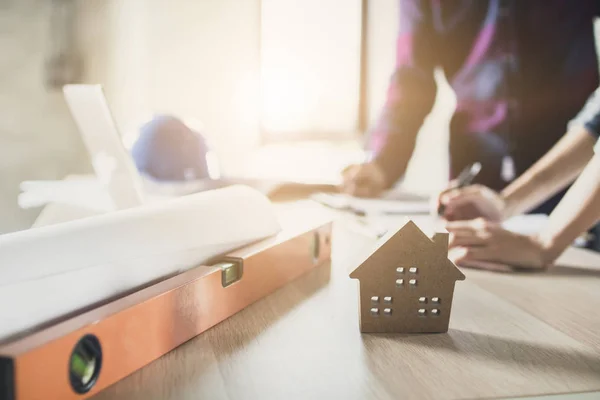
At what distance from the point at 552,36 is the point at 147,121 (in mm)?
1131

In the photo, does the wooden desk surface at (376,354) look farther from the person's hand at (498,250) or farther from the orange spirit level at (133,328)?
the person's hand at (498,250)

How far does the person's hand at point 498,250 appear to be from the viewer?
0.77 m

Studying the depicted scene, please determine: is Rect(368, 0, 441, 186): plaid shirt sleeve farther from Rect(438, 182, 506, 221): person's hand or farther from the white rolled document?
the white rolled document

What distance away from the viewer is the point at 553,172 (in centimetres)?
116

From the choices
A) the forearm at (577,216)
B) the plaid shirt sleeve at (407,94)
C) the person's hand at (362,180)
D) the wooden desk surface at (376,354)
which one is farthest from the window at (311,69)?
the wooden desk surface at (376,354)

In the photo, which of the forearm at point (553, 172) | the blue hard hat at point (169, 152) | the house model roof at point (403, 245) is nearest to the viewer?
the house model roof at point (403, 245)

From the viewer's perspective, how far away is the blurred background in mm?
2199

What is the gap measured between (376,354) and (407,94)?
135 centimetres

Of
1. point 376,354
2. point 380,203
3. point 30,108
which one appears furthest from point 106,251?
point 30,108

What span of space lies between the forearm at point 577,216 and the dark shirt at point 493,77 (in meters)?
0.84

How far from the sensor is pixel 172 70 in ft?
8.09

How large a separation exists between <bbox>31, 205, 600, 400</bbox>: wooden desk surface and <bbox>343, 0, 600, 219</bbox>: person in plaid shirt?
0.94 meters

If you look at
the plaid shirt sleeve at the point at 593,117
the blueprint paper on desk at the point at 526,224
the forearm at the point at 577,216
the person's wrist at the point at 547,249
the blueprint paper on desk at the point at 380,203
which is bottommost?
the blueprint paper on desk at the point at 380,203

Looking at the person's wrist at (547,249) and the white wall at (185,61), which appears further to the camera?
the white wall at (185,61)
